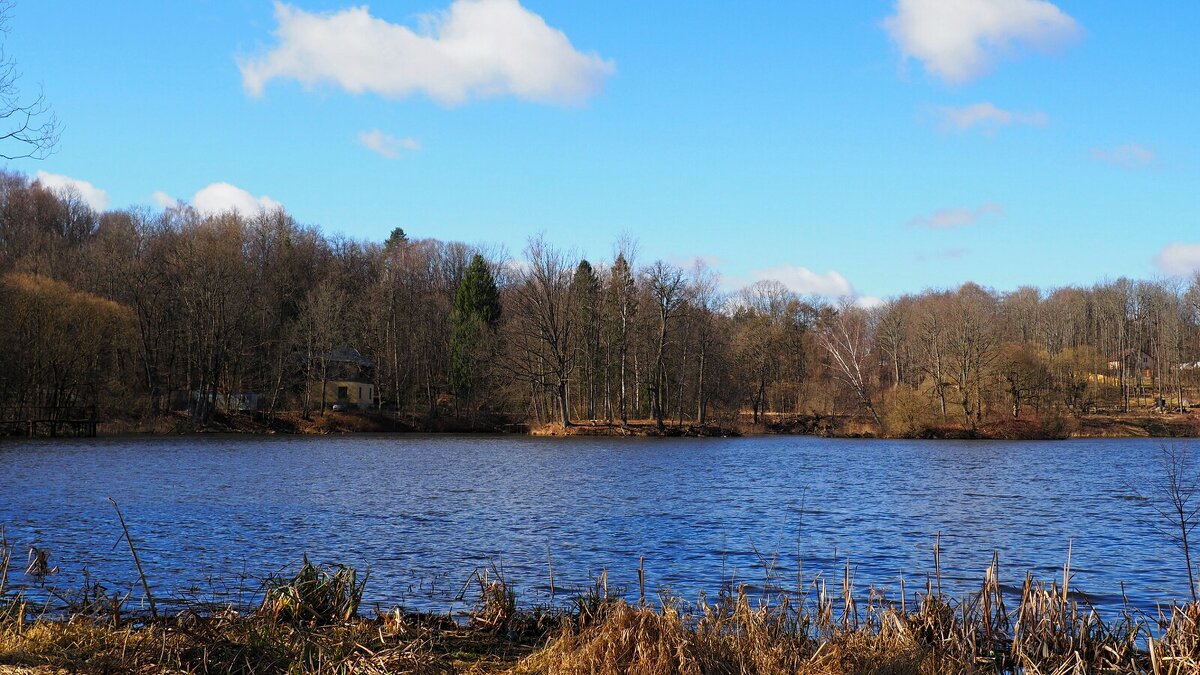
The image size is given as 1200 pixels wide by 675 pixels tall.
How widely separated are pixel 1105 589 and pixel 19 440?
54.7 metres

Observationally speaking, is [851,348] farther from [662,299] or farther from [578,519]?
[578,519]

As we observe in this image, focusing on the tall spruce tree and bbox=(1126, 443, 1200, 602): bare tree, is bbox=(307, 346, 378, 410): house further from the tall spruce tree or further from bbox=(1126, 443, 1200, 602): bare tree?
bbox=(1126, 443, 1200, 602): bare tree

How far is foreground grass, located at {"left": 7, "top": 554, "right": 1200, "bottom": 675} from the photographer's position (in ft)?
23.4

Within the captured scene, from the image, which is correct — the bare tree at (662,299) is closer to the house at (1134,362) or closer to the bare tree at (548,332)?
the bare tree at (548,332)

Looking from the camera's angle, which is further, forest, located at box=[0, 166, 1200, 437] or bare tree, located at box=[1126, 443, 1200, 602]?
forest, located at box=[0, 166, 1200, 437]

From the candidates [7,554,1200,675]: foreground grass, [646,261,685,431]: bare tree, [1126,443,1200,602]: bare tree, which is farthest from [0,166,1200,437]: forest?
[7,554,1200,675]: foreground grass

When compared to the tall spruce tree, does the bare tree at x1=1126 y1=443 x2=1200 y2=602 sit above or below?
below

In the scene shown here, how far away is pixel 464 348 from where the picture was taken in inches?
3098

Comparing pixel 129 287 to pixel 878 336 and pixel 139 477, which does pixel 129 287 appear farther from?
pixel 878 336

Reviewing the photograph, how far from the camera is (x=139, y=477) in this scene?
31.6 meters

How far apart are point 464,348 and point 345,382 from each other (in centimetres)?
1088

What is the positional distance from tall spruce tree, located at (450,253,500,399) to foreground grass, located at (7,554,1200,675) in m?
66.1

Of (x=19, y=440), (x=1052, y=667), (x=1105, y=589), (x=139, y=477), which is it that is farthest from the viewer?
(x=19, y=440)

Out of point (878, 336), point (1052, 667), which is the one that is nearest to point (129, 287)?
point (878, 336)
